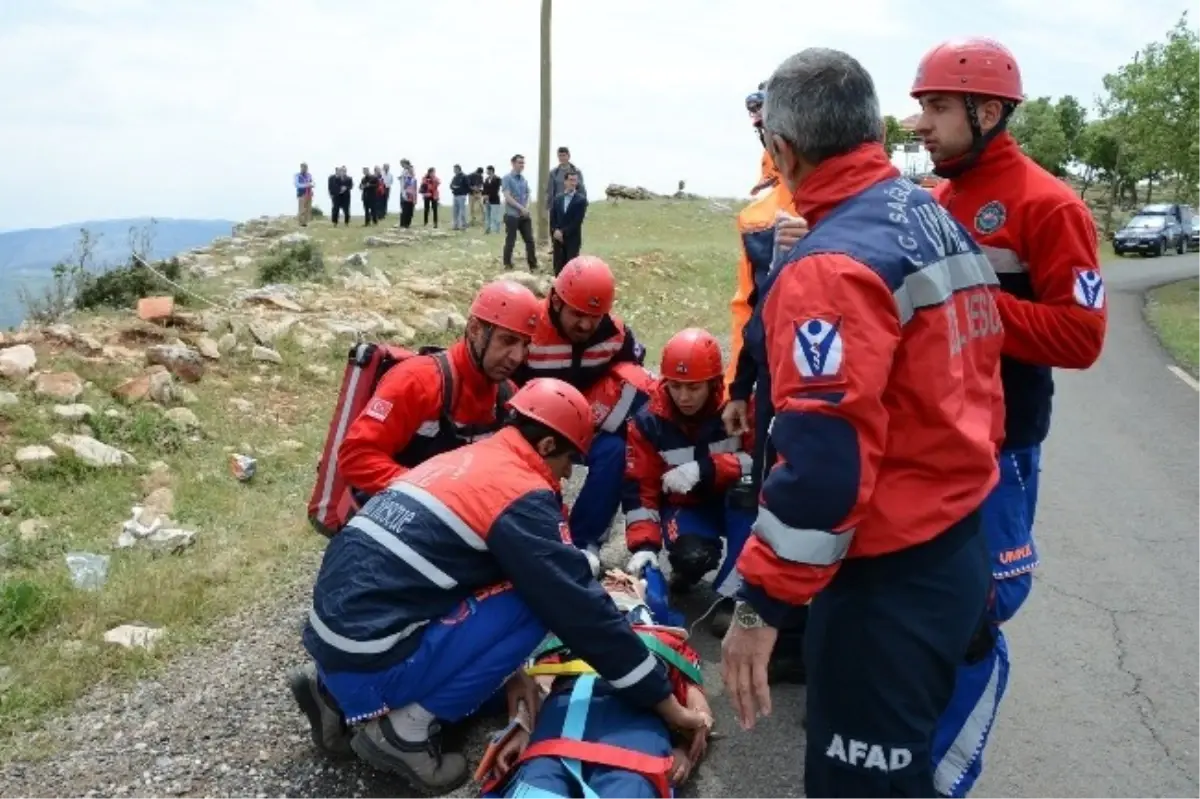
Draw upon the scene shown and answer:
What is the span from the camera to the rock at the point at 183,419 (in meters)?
7.47

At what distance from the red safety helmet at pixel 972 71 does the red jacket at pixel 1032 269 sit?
0.15m

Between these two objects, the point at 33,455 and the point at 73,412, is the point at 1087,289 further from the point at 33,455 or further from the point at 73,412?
the point at 73,412

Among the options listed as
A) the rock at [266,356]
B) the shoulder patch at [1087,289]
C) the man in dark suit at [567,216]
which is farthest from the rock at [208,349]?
the shoulder patch at [1087,289]

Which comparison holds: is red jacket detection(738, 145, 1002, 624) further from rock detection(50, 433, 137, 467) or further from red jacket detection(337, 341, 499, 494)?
rock detection(50, 433, 137, 467)

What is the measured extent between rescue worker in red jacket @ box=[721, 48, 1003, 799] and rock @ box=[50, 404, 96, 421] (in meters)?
6.26

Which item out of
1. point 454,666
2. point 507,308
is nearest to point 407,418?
point 507,308

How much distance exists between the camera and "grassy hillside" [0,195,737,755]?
443 cm

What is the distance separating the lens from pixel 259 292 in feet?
39.4

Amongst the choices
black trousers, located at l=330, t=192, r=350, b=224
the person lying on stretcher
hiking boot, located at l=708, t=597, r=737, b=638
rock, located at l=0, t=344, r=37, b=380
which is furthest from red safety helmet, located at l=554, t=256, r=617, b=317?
black trousers, located at l=330, t=192, r=350, b=224

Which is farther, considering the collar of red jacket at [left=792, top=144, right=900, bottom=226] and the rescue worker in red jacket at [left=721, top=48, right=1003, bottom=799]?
the collar of red jacket at [left=792, top=144, right=900, bottom=226]

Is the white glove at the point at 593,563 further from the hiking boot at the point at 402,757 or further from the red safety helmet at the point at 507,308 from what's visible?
the red safety helmet at the point at 507,308

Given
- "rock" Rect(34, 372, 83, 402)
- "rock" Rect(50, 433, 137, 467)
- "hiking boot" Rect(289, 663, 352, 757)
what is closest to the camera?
"hiking boot" Rect(289, 663, 352, 757)

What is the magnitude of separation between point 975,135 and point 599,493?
103 inches

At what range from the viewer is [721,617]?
4.49 m
